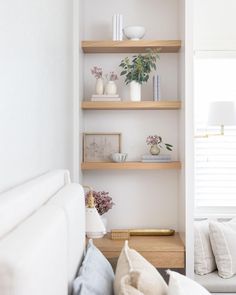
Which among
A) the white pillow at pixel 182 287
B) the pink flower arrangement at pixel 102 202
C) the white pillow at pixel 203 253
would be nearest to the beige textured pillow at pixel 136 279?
the white pillow at pixel 182 287

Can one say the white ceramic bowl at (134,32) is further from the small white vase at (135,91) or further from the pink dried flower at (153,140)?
the pink dried flower at (153,140)

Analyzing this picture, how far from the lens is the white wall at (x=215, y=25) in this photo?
3545 mm

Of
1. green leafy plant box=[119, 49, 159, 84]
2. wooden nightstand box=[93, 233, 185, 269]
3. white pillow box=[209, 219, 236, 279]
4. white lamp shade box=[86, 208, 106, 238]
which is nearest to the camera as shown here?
white lamp shade box=[86, 208, 106, 238]

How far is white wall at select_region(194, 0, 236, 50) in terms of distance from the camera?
3545 mm

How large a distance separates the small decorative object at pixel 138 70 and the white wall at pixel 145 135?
167 millimetres

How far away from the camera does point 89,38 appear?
3.34m

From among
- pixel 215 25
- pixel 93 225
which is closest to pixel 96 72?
pixel 215 25

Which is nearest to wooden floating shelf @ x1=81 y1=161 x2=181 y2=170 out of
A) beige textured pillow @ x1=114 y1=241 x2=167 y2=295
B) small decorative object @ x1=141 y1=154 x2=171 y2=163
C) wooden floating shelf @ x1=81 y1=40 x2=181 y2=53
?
small decorative object @ x1=141 y1=154 x2=171 y2=163

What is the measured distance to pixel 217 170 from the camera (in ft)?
11.9

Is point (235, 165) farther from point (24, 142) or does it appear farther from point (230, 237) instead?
point (24, 142)

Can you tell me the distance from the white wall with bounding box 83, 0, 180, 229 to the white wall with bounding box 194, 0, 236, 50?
0.33m

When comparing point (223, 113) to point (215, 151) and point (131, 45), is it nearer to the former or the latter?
point (215, 151)

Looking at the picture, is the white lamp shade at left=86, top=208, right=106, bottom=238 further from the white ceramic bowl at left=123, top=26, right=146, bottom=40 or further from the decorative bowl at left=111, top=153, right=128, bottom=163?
the white ceramic bowl at left=123, top=26, right=146, bottom=40

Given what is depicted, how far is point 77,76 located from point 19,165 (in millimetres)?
1629
